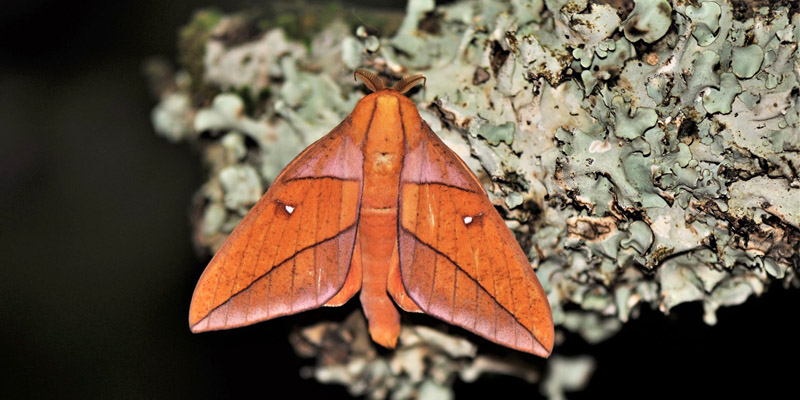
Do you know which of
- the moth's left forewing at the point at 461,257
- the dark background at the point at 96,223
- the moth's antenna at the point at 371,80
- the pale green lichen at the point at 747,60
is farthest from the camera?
the dark background at the point at 96,223

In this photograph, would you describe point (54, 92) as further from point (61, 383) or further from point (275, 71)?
point (275, 71)

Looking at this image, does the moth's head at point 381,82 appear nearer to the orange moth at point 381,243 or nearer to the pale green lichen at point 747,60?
the orange moth at point 381,243

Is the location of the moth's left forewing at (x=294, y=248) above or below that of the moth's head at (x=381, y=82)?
below

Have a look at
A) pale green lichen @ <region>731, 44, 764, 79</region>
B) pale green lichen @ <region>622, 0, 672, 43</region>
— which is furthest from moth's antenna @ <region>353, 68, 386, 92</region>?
pale green lichen @ <region>731, 44, 764, 79</region>

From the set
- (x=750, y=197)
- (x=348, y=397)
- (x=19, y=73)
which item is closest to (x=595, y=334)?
(x=750, y=197)

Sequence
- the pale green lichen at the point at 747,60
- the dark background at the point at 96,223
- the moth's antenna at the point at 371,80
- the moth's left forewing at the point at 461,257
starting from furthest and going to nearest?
1. the dark background at the point at 96,223
2. the moth's antenna at the point at 371,80
3. the moth's left forewing at the point at 461,257
4. the pale green lichen at the point at 747,60

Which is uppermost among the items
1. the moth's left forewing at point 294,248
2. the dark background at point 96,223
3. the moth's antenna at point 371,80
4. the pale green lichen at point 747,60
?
the pale green lichen at point 747,60

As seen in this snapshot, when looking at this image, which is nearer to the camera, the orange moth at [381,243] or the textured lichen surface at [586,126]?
the textured lichen surface at [586,126]

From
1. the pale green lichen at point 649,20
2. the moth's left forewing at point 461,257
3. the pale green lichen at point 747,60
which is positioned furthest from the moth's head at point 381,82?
the pale green lichen at point 747,60
